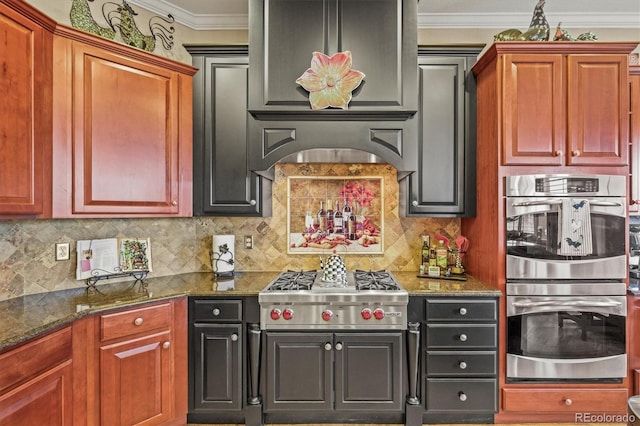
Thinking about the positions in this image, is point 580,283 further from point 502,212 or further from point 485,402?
point 485,402

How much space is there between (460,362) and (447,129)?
1631 millimetres

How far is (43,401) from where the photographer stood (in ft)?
5.13

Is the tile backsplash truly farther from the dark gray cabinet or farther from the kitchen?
the dark gray cabinet

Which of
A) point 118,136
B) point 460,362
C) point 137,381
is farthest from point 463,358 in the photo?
point 118,136

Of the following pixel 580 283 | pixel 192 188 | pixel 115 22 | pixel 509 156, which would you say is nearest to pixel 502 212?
pixel 509 156

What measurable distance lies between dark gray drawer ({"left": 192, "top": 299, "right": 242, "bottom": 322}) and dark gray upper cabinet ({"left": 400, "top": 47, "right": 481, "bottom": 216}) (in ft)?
5.22

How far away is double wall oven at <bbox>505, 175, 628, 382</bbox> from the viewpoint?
7.10 feet

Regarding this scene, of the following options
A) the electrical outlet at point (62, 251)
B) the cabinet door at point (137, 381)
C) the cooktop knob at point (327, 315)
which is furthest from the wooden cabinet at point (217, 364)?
the electrical outlet at point (62, 251)

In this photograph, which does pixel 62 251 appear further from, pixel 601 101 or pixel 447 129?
pixel 601 101

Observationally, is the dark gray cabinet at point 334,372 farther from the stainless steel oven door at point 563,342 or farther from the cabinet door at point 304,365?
the stainless steel oven door at point 563,342

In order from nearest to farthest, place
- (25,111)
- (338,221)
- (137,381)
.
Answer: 1. (25,111)
2. (137,381)
3. (338,221)

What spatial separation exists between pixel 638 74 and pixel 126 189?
370 centimetres

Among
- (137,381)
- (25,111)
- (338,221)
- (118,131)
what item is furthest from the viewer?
(338,221)

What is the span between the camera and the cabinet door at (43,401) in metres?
1.39
